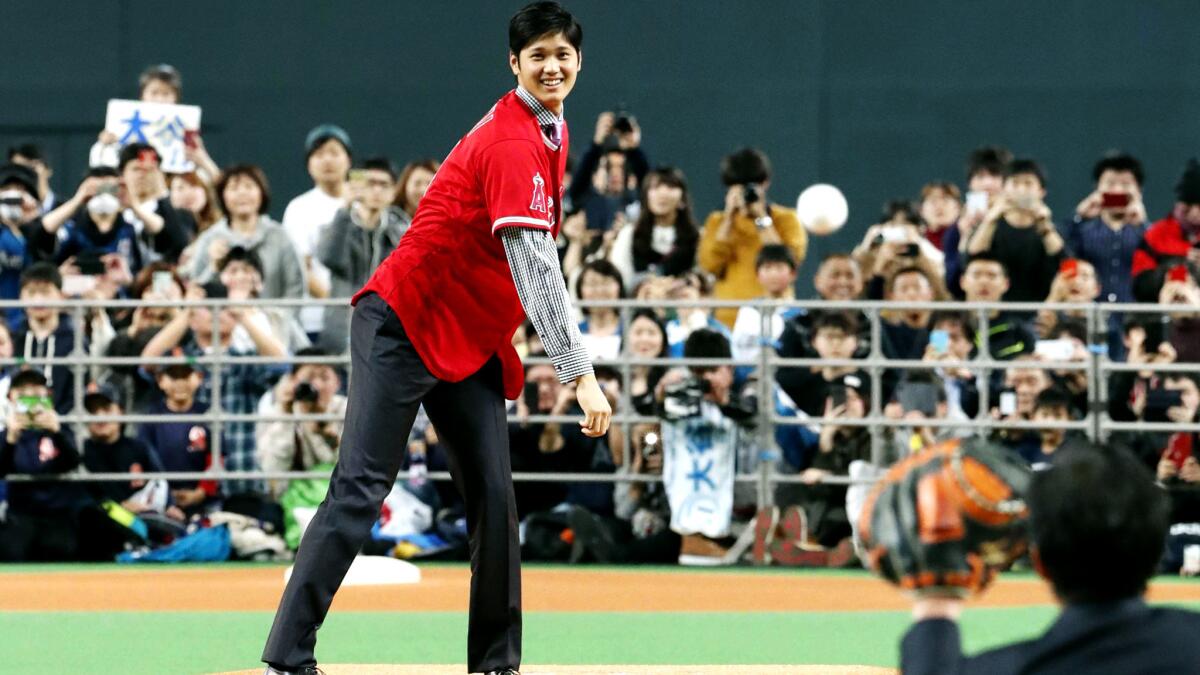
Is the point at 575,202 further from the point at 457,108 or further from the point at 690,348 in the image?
the point at 457,108

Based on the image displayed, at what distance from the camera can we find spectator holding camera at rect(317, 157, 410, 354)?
12578mm

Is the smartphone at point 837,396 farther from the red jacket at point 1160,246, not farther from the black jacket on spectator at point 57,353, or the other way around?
the black jacket on spectator at point 57,353

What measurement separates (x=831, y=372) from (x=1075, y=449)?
9340mm

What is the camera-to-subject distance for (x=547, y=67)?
5.67 metres

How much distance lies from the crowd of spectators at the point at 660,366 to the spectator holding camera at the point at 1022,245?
0.02 meters

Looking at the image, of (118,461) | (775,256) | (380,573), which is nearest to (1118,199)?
(775,256)

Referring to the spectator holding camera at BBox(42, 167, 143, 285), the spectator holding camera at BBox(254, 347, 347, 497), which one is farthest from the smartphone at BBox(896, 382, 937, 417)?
the spectator holding camera at BBox(42, 167, 143, 285)

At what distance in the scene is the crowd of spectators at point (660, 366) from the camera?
11.9 m

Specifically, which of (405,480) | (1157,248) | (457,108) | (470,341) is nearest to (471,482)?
(470,341)

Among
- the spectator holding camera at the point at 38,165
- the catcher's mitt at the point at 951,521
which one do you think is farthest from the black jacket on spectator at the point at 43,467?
the catcher's mitt at the point at 951,521

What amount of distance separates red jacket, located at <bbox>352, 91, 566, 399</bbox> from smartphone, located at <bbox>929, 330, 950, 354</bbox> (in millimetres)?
6426

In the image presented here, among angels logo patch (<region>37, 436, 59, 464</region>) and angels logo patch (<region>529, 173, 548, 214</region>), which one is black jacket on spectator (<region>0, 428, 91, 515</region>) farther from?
angels logo patch (<region>529, 173, 548, 214</region>)

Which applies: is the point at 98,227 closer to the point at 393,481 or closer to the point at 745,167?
the point at 745,167

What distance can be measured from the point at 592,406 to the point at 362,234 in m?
7.51
